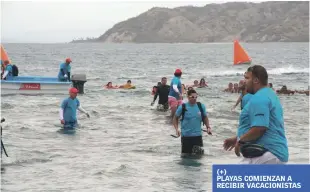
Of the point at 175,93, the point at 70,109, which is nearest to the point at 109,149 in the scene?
the point at 70,109

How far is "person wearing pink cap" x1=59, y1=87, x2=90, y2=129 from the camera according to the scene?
15702 mm

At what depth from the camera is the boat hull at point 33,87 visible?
25578mm

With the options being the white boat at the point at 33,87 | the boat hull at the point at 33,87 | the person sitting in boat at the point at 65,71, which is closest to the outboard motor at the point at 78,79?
the white boat at the point at 33,87

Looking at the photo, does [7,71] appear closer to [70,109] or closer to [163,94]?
[163,94]

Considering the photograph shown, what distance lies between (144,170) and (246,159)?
6.09 metres

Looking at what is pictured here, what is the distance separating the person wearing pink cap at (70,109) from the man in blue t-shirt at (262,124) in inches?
408

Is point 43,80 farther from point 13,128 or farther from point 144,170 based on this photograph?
point 144,170

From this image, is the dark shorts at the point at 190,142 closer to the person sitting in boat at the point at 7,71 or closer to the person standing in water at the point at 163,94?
the person standing in water at the point at 163,94

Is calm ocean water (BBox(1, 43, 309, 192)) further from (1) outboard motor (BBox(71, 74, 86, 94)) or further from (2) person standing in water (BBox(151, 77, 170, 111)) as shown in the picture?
(1) outboard motor (BBox(71, 74, 86, 94))

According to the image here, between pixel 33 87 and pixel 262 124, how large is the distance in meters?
A: 21.5

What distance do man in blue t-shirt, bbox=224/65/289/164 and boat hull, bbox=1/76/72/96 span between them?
→ 67.5 ft

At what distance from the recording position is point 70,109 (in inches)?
626

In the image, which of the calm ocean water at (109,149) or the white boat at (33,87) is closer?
the calm ocean water at (109,149)

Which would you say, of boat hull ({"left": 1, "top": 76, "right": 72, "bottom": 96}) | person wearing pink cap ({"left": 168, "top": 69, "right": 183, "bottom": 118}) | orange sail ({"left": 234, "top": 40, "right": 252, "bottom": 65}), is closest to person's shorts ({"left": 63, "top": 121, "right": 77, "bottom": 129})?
person wearing pink cap ({"left": 168, "top": 69, "right": 183, "bottom": 118})
